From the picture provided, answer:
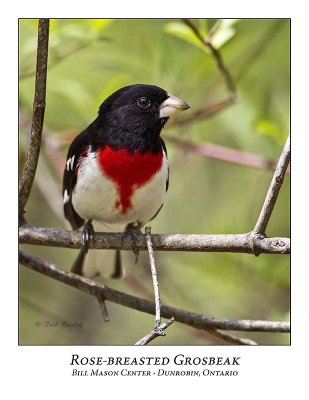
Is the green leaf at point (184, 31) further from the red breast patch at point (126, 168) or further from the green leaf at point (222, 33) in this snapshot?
the red breast patch at point (126, 168)

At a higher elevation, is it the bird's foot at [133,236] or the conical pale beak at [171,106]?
the conical pale beak at [171,106]

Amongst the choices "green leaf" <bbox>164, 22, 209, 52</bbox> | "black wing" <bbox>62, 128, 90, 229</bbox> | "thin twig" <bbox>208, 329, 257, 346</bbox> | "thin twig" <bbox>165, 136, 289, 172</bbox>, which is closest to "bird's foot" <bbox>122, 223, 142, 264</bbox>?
"black wing" <bbox>62, 128, 90, 229</bbox>

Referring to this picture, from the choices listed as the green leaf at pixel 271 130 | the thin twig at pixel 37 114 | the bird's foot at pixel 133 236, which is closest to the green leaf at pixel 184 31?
the green leaf at pixel 271 130

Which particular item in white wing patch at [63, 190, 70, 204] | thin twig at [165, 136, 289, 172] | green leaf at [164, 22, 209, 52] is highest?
green leaf at [164, 22, 209, 52]

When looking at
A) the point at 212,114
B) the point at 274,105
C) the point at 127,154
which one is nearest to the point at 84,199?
the point at 127,154

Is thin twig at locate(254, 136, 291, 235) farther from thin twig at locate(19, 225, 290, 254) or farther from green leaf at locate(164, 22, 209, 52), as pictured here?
green leaf at locate(164, 22, 209, 52)

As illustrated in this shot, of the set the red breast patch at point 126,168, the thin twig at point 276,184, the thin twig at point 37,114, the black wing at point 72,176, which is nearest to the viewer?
the thin twig at point 276,184
